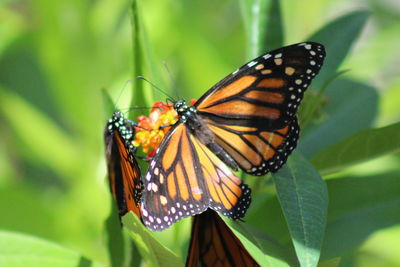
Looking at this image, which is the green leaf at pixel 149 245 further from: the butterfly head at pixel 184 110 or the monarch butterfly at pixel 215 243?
the butterfly head at pixel 184 110

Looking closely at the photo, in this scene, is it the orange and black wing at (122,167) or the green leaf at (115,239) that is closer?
the orange and black wing at (122,167)

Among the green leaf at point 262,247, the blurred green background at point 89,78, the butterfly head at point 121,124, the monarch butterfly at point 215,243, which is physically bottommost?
the green leaf at point 262,247

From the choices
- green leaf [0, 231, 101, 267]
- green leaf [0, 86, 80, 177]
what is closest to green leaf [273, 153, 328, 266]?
green leaf [0, 231, 101, 267]

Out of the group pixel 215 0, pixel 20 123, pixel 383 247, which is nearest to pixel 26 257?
pixel 20 123

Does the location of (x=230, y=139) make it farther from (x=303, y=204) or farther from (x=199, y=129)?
(x=303, y=204)

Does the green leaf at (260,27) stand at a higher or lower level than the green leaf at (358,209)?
higher

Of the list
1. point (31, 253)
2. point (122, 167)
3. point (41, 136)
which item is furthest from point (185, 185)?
point (41, 136)

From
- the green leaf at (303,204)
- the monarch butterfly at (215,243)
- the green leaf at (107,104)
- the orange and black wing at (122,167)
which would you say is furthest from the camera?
the green leaf at (107,104)

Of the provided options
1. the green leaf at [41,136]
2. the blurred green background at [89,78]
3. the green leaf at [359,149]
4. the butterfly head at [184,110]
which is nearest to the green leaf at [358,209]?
the green leaf at [359,149]

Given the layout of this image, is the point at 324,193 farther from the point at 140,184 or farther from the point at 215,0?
the point at 215,0

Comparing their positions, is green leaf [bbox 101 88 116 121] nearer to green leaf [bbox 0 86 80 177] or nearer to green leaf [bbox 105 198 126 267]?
green leaf [bbox 105 198 126 267]
